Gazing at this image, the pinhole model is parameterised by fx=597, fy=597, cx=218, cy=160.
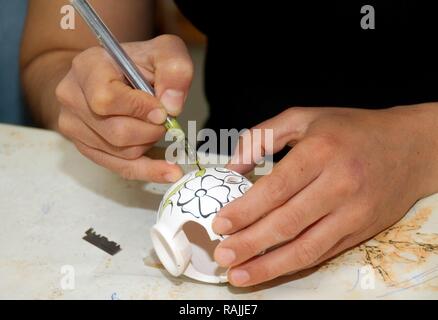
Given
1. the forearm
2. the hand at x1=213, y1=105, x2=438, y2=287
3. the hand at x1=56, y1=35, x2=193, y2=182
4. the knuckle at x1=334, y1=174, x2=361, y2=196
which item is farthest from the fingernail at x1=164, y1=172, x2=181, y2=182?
the forearm

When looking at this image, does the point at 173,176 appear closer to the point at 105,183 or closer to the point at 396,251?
the point at 105,183

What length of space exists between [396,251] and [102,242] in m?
0.41

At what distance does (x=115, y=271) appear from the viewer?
79 cm

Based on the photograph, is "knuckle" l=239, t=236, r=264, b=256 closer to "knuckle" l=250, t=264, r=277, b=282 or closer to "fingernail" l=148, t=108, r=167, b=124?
"knuckle" l=250, t=264, r=277, b=282

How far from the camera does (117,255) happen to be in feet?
2.70

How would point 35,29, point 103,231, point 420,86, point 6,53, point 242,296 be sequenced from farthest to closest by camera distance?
point 6,53, point 35,29, point 420,86, point 103,231, point 242,296

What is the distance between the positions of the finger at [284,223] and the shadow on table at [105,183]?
246 millimetres

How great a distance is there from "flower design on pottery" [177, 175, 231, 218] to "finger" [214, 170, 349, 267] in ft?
0.14

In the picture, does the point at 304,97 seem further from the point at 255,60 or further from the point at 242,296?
the point at 242,296

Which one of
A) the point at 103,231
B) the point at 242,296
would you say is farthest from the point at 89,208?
the point at 242,296

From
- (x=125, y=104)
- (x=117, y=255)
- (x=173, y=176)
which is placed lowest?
(x=117, y=255)

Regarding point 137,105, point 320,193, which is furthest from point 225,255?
point 137,105

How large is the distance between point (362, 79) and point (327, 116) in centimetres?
30

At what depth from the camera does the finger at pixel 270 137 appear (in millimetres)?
838
